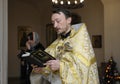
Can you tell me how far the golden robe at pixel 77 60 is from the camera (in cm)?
269

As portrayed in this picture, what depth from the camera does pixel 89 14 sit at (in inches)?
493

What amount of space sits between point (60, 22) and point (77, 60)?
36 cm

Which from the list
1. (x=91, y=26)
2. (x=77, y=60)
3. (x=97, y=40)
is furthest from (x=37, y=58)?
(x=91, y=26)

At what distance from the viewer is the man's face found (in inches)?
109

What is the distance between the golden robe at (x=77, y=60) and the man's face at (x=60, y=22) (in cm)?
13

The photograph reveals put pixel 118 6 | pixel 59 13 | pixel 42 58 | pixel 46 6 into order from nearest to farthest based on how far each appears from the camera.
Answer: pixel 42 58
pixel 59 13
pixel 118 6
pixel 46 6

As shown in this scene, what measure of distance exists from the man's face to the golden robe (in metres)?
0.13

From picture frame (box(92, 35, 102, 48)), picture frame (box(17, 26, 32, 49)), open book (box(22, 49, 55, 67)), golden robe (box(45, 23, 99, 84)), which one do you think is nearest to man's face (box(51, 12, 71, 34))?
golden robe (box(45, 23, 99, 84))

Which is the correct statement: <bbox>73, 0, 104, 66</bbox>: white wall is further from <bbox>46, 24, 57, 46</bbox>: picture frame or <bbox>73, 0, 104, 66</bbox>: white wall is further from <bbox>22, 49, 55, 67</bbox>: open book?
<bbox>22, 49, 55, 67</bbox>: open book

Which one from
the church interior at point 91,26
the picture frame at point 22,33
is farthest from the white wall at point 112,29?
the picture frame at point 22,33

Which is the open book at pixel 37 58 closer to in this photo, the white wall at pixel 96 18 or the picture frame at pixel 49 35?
the white wall at pixel 96 18

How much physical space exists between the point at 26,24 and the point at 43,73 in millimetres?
12908
